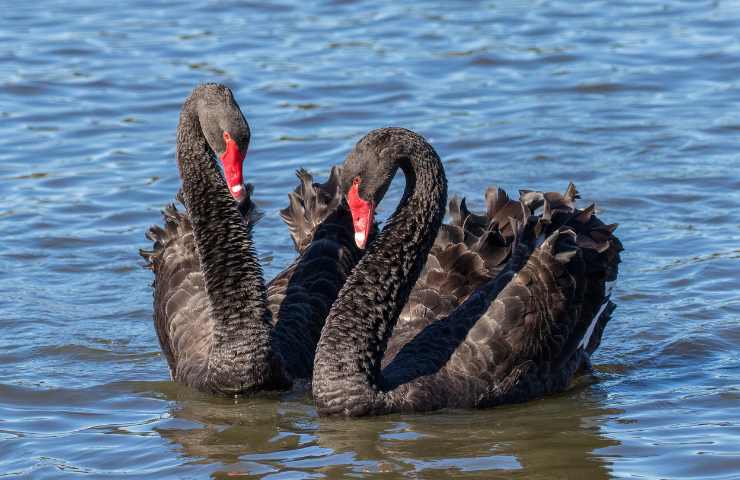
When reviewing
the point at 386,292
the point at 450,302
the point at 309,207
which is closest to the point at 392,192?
the point at 309,207

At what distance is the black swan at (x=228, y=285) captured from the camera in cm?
766

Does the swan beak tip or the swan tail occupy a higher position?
the swan tail

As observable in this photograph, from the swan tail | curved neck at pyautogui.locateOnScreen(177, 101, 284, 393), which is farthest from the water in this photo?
the swan tail

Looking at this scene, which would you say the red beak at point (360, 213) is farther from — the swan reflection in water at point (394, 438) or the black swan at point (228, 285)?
the swan reflection in water at point (394, 438)

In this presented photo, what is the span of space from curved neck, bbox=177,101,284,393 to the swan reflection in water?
0.26 metres

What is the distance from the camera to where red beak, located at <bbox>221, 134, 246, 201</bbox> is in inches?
294

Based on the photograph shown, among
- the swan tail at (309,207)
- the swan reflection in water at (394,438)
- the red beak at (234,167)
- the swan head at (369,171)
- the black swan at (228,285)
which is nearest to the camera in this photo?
the swan reflection in water at (394,438)

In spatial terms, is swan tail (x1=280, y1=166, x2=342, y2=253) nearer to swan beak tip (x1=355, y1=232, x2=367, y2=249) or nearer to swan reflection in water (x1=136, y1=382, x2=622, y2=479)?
swan reflection in water (x1=136, y1=382, x2=622, y2=479)

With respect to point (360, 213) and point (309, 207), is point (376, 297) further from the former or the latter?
point (309, 207)

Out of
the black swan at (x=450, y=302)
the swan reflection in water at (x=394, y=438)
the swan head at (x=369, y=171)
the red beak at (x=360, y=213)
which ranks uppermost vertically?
the swan head at (x=369, y=171)

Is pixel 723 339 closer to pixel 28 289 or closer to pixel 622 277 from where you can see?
pixel 622 277

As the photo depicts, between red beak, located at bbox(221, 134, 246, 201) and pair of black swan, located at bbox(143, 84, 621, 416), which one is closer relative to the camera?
pair of black swan, located at bbox(143, 84, 621, 416)

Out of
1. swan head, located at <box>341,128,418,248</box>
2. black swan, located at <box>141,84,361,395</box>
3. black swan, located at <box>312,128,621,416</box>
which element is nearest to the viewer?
swan head, located at <box>341,128,418,248</box>

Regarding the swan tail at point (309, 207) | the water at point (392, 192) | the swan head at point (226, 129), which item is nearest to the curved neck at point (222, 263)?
the swan head at point (226, 129)
